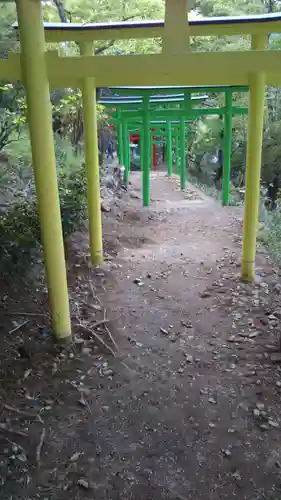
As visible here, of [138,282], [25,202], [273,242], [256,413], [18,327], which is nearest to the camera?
[256,413]

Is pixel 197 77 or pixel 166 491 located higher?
pixel 197 77

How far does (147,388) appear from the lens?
11.6 ft

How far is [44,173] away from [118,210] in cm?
574

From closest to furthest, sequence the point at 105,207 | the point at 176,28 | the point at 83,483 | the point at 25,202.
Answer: the point at 83,483, the point at 176,28, the point at 25,202, the point at 105,207

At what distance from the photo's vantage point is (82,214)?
659cm

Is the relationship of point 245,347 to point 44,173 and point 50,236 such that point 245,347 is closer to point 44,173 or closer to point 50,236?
point 50,236

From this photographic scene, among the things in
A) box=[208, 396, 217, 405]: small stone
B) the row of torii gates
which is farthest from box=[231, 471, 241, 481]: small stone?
the row of torii gates

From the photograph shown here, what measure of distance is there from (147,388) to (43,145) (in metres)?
2.21

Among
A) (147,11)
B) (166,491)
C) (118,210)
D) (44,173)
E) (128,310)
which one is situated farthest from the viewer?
(147,11)

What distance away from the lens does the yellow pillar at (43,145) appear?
3229 millimetres

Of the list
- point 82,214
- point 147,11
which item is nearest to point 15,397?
point 82,214

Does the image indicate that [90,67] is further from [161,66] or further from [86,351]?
[86,351]

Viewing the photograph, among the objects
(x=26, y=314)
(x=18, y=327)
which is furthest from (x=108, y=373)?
(x=26, y=314)

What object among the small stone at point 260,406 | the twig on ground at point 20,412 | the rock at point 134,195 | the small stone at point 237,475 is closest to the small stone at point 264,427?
the small stone at point 260,406
